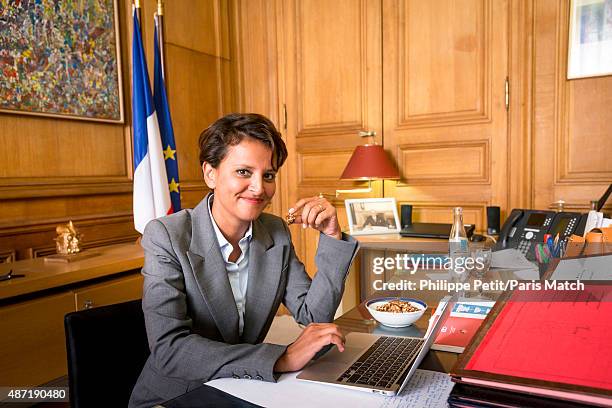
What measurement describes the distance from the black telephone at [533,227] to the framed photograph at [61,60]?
2516mm

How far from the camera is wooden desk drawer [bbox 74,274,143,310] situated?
2.37 m

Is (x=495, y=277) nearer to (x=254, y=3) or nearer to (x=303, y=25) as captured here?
(x=303, y=25)

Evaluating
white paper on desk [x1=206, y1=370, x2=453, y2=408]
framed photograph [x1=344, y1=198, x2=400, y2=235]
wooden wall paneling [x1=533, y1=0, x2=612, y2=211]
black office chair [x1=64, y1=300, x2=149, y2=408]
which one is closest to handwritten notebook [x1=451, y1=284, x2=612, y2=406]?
white paper on desk [x1=206, y1=370, x2=453, y2=408]

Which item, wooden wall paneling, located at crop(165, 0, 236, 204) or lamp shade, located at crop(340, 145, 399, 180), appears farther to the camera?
wooden wall paneling, located at crop(165, 0, 236, 204)

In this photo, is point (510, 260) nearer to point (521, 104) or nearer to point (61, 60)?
point (521, 104)

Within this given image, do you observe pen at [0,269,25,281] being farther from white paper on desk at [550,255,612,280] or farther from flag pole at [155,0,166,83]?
white paper on desk at [550,255,612,280]

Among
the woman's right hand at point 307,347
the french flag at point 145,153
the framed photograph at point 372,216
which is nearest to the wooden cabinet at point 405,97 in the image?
the framed photograph at point 372,216

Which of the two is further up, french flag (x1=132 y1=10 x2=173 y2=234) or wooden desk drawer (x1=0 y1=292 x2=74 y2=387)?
french flag (x1=132 y1=10 x2=173 y2=234)

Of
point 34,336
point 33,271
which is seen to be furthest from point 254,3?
point 34,336

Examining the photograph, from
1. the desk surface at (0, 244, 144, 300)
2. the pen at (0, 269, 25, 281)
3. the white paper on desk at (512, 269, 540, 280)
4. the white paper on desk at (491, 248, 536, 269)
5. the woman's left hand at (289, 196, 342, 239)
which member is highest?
the woman's left hand at (289, 196, 342, 239)

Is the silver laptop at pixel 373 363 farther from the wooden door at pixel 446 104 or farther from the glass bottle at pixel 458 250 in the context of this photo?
the wooden door at pixel 446 104

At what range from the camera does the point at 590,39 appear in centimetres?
283

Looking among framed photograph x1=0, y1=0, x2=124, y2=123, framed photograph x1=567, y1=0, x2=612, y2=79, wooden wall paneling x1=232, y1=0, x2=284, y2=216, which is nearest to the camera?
framed photograph x1=0, y1=0, x2=124, y2=123

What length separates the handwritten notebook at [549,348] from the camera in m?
0.51
